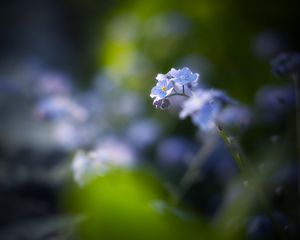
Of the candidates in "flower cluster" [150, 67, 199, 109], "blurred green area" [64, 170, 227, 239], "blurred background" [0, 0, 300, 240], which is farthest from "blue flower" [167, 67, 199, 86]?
"blurred green area" [64, 170, 227, 239]

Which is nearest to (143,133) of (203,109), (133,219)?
(133,219)

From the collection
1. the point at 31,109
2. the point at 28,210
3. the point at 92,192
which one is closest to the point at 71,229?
the point at 92,192

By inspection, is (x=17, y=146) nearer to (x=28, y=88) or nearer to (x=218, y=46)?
(x=28, y=88)

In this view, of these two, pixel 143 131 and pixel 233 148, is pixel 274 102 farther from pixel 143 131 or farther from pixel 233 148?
pixel 233 148

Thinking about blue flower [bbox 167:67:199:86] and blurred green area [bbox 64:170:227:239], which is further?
blurred green area [bbox 64:170:227:239]

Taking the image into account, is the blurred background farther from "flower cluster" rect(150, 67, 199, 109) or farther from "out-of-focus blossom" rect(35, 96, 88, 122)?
"flower cluster" rect(150, 67, 199, 109)

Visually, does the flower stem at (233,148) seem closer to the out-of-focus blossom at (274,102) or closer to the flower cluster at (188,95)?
the flower cluster at (188,95)
